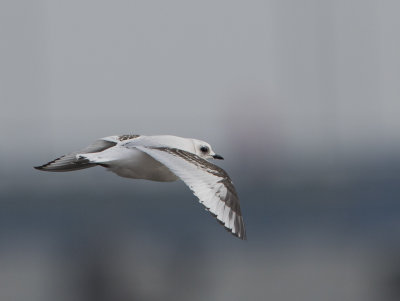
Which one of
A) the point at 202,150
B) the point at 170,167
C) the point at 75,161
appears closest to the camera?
the point at 170,167

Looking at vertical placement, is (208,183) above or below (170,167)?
below

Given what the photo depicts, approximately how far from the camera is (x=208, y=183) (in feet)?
20.1

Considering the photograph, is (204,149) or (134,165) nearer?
(134,165)

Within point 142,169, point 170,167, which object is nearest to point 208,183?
point 170,167

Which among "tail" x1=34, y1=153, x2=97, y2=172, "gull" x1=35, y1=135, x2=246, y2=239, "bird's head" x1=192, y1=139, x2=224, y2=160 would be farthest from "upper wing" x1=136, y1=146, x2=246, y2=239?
"bird's head" x1=192, y1=139, x2=224, y2=160

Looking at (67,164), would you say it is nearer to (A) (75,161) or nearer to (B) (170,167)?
(A) (75,161)

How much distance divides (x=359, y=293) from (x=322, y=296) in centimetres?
73

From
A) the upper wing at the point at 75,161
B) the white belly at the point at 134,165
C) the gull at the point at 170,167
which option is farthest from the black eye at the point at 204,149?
the white belly at the point at 134,165

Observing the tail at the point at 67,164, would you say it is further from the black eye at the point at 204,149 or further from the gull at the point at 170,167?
the black eye at the point at 204,149

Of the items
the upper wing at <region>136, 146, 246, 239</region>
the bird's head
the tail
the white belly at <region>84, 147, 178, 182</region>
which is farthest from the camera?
the bird's head

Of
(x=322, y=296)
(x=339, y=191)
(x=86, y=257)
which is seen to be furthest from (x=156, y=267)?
(x=339, y=191)

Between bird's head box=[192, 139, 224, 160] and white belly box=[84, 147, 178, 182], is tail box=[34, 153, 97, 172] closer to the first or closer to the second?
white belly box=[84, 147, 178, 182]

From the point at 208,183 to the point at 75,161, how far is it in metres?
0.93

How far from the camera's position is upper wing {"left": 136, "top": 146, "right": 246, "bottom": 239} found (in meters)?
5.99
